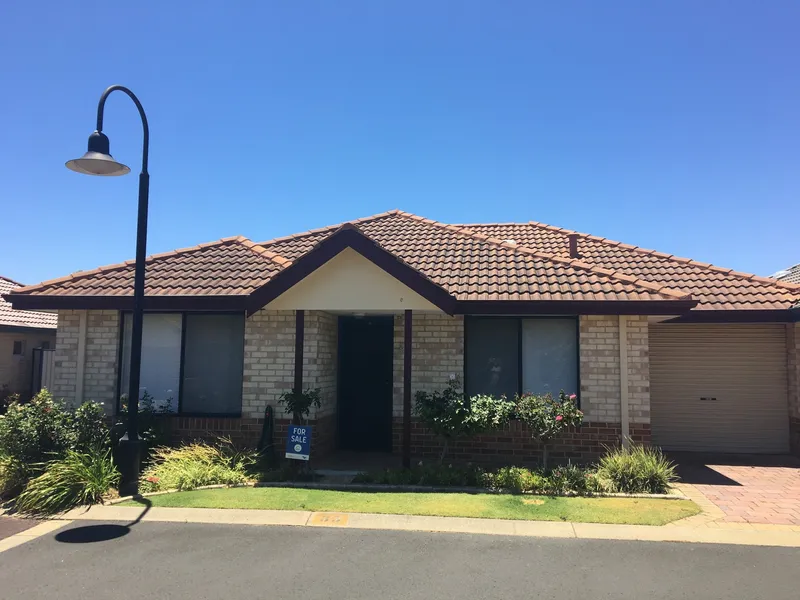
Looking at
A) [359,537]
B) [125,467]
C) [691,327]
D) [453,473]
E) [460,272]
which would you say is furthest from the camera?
[691,327]

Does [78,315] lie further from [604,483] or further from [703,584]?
[703,584]

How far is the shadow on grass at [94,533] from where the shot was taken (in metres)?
6.58

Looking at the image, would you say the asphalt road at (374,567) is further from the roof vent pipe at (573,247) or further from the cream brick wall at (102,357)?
the roof vent pipe at (573,247)

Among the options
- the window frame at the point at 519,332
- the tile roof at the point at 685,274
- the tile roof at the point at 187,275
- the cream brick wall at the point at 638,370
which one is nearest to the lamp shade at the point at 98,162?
the tile roof at the point at 187,275

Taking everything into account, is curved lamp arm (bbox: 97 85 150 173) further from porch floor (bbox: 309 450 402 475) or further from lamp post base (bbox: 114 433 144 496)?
porch floor (bbox: 309 450 402 475)

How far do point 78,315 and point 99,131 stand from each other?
187 inches

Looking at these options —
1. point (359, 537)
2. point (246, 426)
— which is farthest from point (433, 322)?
point (359, 537)

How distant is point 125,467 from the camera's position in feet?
27.5

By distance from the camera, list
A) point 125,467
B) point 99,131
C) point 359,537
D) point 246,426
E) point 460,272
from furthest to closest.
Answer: point 460,272
point 246,426
point 125,467
point 99,131
point 359,537

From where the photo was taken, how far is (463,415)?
9.35 meters

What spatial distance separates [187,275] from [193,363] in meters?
1.69

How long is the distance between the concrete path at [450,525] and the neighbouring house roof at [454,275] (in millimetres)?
3481

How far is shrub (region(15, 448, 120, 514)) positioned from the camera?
7.68 metres

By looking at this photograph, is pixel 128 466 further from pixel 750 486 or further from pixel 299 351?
pixel 750 486
